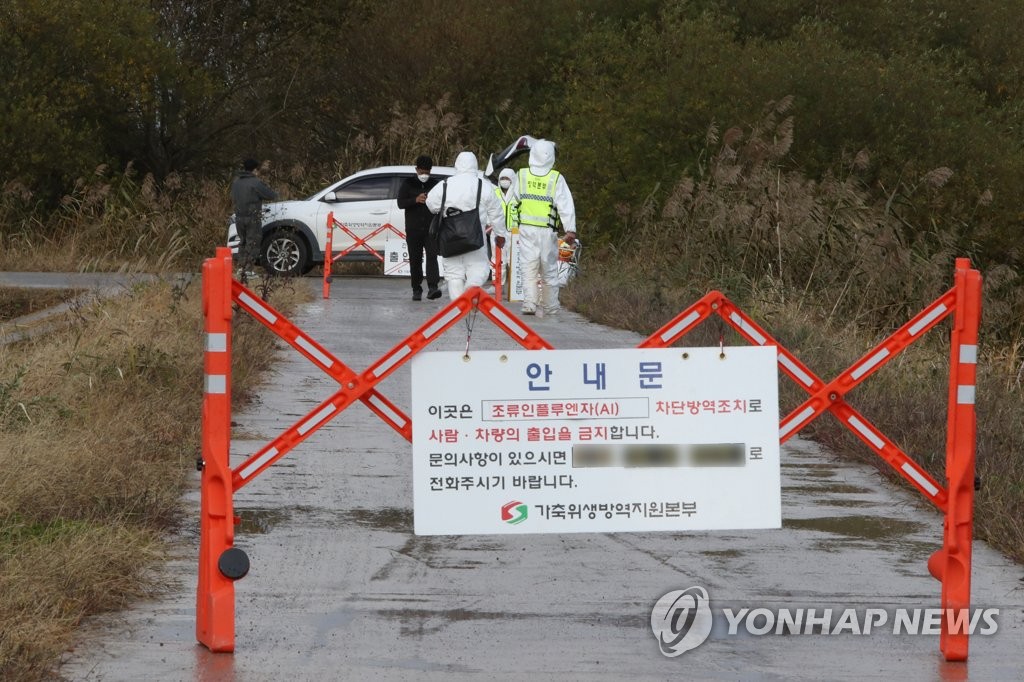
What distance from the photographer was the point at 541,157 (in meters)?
16.7

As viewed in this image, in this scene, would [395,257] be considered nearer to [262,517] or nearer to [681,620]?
[262,517]

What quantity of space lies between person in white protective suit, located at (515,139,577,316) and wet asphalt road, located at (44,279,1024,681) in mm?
7236

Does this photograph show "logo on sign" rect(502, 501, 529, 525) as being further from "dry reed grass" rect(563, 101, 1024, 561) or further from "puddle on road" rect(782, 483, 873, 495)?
"dry reed grass" rect(563, 101, 1024, 561)

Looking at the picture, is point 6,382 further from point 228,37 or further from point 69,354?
point 228,37

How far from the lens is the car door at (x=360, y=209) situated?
25.7 metres

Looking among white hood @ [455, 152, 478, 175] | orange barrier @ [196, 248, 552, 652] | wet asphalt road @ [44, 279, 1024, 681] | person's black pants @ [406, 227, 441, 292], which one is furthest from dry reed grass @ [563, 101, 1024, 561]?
orange barrier @ [196, 248, 552, 652]

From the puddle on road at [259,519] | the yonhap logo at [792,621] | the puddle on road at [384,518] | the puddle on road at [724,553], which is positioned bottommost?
the yonhap logo at [792,621]

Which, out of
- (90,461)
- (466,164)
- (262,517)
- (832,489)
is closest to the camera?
(90,461)

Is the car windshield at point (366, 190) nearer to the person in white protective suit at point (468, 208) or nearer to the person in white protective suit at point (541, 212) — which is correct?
the person in white protective suit at point (541, 212)

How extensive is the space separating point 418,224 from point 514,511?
14.8 m

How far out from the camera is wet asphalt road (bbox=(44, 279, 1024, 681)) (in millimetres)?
5848

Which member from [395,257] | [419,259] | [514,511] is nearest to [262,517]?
[514,511]

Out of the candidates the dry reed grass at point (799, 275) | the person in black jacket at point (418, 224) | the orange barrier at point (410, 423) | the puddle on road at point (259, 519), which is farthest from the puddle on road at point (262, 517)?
the person in black jacket at point (418, 224)

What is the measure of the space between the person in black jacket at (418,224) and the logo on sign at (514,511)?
14.0 metres
